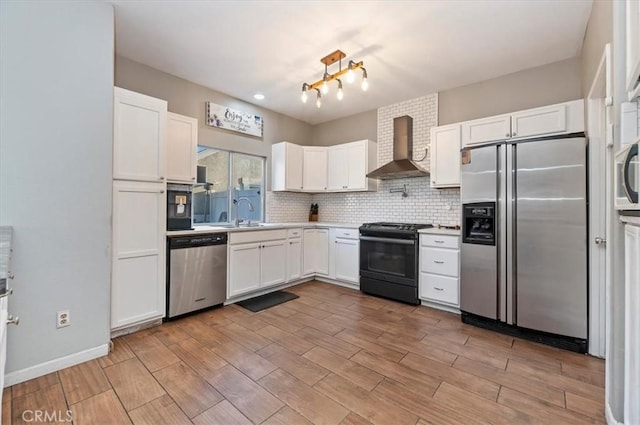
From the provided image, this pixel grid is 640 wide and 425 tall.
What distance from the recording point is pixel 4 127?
193cm

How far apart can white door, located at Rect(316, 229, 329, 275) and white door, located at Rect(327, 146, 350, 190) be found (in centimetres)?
84

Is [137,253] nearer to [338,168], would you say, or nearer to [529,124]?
[338,168]

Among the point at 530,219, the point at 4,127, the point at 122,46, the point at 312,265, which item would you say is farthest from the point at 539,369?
the point at 122,46

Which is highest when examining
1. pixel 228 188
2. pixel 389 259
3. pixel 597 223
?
pixel 228 188

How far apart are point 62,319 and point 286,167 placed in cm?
328

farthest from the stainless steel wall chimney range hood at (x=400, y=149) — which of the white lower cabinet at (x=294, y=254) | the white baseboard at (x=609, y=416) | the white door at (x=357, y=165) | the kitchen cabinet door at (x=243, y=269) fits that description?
the white baseboard at (x=609, y=416)

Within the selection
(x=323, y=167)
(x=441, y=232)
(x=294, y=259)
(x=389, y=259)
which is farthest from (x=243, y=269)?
(x=441, y=232)

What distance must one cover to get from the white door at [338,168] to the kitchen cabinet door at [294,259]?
1158 millimetres

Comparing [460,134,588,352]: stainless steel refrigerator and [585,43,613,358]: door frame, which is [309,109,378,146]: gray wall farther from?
[585,43,613,358]: door frame

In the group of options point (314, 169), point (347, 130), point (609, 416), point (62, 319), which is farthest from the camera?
point (347, 130)

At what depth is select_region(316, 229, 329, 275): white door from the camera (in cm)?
454

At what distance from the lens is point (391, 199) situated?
459 cm

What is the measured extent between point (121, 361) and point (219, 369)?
80cm

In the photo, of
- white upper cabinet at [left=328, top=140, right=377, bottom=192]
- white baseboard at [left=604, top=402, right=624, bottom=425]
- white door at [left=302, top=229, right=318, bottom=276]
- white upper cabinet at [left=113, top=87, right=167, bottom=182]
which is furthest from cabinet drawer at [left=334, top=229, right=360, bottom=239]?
white baseboard at [left=604, top=402, right=624, bottom=425]
